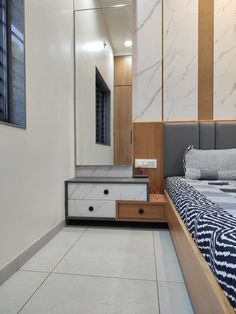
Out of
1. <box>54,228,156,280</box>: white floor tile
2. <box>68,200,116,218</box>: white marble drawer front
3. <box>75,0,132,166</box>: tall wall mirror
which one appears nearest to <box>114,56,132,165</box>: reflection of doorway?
<box>75,0,132,166</box>: tall wall mirror

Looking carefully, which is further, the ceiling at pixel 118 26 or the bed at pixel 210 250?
the ceiling at pixel 118 26

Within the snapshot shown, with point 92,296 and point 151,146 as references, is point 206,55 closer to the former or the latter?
point 151,146

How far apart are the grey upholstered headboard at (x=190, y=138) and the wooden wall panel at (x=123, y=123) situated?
0.42 meters

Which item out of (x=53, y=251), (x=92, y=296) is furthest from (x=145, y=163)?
(x=92, y=296)

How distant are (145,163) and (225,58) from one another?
4.69ft

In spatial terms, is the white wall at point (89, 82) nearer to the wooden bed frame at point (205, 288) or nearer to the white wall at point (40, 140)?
the white wall at point (40, 140)

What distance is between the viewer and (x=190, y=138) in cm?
247

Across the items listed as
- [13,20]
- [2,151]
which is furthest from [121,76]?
[2,151]

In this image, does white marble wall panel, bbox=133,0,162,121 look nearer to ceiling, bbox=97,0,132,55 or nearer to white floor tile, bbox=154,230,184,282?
ceiling, bbox=97,0,132,55

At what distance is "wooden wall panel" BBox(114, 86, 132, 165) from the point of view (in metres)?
2.58

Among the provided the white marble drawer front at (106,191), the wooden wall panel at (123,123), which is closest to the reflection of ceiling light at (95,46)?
the wooden wall panel at (123,123)

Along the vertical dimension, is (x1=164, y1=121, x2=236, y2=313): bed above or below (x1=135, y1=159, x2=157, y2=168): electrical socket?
below

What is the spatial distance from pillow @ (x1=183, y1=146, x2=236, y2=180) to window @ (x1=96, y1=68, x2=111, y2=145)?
956 millimetres

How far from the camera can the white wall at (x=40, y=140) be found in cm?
138
